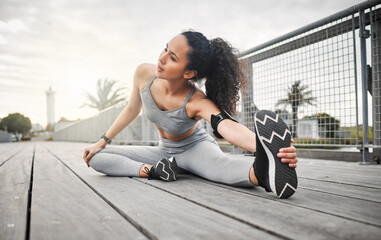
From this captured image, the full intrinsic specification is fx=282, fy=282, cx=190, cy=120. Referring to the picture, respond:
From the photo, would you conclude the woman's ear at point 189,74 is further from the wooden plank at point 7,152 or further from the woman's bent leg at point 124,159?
the wooden plank at point 7,152

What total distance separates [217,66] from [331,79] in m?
1.74

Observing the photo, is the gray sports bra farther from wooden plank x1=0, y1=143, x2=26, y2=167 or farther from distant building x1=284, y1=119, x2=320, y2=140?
wooden plank x1=0, y1=143, x2=26, y2=167

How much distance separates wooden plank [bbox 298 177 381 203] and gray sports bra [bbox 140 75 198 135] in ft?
2.64

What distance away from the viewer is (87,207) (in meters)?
1.13

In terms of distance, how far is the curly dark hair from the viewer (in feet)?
5.58

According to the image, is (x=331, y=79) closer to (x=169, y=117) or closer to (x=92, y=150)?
(x=169, y=117)

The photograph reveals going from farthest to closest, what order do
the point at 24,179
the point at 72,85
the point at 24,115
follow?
the point at 24,115
the point at 72,85
the point at 24,179

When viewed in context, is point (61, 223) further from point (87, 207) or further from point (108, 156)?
point (108, 156)

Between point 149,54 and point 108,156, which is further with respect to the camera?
point 149,54

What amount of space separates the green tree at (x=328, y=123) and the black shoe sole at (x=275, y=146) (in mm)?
2014

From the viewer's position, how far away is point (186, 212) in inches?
41.0

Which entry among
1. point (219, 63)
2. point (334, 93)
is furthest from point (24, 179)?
point (334, 93)

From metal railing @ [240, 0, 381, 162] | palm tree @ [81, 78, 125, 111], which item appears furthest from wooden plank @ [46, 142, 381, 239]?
palm tree @ [81, 78, 125, 111]

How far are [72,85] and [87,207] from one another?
2978 cm
